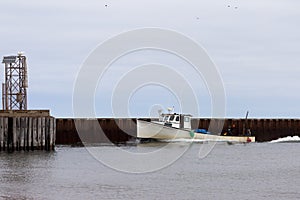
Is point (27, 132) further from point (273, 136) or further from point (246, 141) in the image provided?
point (273, 136)

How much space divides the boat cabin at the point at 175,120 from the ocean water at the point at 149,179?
1550 cm

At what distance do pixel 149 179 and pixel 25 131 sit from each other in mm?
20796

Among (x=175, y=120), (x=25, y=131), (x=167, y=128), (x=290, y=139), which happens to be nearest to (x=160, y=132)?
(x=167, y=128)

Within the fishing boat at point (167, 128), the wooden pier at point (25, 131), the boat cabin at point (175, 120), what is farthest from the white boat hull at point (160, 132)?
the wooden pier at point (25, 131)

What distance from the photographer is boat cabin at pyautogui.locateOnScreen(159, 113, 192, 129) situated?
74688 mm

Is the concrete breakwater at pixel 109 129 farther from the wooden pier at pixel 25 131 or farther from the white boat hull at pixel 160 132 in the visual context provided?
the wooden pier at pixel 25 131

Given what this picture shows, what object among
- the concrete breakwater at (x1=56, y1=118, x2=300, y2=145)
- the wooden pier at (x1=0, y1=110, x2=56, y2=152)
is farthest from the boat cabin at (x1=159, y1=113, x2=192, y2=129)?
the wooden pier at (x1=0, y1=110, x2=56, y2=152)

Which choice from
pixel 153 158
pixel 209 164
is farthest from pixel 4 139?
pixel 209 164

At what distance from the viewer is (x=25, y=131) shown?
5891 centimetres

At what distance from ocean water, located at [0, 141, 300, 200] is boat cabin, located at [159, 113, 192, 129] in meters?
15.5

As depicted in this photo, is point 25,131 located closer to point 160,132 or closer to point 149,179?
point 160,132

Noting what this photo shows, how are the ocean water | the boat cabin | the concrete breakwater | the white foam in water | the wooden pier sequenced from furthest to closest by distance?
1. the white foam in water
2. the concrete breakwater
3. the boat cabin
4. the wooden pier
5. the ocean water

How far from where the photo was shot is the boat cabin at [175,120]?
245 feet

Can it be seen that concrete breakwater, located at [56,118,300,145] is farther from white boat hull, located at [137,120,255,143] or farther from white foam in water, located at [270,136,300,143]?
white boat hull, located at [137,120,255,143]
